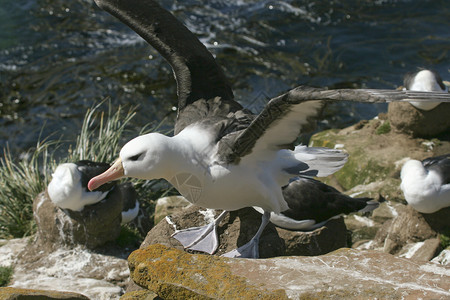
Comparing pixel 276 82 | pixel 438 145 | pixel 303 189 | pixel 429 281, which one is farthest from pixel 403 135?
pixel 429 281

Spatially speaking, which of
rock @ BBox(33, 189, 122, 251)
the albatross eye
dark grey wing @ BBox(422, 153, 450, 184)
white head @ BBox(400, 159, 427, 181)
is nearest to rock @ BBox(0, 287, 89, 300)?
the albatross eye

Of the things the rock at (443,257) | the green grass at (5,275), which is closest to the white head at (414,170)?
the rock at (443,257)

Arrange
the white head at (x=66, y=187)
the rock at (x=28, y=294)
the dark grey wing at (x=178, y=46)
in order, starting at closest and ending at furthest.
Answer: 1. the rock at (x=28, y=294)
2. the dark grey wing at (x=178, y=46)
3. the white head at (x=66, y=187)

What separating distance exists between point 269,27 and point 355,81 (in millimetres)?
2669

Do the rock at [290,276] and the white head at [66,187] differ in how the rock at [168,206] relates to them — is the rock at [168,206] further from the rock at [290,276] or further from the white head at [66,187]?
the rock at [290,276]

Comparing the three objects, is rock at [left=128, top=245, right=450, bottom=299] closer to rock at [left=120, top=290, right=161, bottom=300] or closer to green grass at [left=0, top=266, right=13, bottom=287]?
rock at [left=120, top=290, right=161, bottom=300]

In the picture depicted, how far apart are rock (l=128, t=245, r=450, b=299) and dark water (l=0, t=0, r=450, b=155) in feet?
23.7

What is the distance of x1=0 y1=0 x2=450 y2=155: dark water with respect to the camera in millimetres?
11523

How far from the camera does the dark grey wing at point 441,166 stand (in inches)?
248

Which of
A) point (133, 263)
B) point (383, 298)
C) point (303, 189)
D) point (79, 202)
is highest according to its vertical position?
point (383, 298)

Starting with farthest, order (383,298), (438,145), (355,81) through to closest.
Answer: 1. (355,81)
2. (438,145)
3. (383,298)

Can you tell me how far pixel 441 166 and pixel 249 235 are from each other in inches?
90.6

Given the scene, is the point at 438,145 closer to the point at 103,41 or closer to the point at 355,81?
the point at 355,81

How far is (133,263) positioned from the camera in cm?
390
